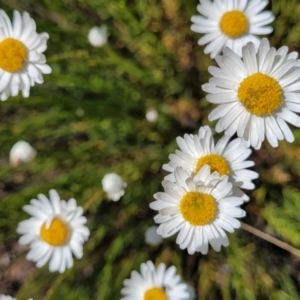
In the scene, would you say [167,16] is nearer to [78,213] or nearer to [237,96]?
[237,96]

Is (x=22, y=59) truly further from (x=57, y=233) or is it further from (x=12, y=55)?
(x=57, y=233)

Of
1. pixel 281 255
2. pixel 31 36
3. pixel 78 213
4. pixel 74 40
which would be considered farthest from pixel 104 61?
pixel 281 255

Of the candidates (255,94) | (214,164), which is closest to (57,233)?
(214,164)

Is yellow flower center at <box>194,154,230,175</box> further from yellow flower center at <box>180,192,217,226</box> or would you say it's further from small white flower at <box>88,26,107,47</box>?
small white flower at <box>88,26,107,47</box>

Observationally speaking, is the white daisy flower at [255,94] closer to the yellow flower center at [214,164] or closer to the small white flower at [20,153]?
the yellow flower center at [214,164]

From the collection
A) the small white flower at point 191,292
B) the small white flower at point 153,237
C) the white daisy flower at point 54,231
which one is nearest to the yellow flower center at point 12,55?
the white daisy flower at point 54,231

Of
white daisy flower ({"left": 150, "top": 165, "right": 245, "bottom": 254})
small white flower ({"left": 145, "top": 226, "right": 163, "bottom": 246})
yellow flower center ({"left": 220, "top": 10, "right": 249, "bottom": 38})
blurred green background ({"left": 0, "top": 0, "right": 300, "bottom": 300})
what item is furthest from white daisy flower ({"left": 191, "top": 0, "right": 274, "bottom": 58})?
small white flower ({"left": 145, "top": 226, "right": 163, "bottom": 246})
